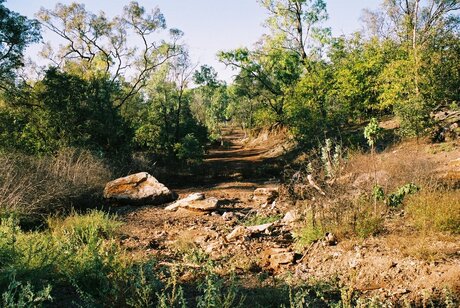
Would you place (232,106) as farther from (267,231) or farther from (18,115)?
(267,231)

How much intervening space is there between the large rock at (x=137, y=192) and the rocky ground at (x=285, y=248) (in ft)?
1.31

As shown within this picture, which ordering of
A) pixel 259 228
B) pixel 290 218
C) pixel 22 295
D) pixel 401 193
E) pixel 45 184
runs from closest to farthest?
pixel 22 295
pixel 401 193
pixel 259 228
pixel 290 218
pixel 45 184

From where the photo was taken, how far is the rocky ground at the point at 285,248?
13.7 feet

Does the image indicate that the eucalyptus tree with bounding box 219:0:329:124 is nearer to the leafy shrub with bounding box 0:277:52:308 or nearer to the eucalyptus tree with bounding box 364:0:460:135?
the eucalyptus tree with bounding box 364:0:460:135

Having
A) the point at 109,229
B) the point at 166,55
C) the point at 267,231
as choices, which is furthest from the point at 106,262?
the point at 166,55

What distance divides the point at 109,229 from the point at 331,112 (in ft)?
44.8

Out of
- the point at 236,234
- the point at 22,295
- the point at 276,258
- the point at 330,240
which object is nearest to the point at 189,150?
the point at 236,234

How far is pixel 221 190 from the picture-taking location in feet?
41.6

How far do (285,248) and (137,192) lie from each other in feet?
18.7

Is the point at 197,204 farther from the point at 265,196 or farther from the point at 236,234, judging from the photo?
the point at 236,234

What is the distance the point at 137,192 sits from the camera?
33.8 ft

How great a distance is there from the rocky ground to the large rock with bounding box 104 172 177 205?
0.40 meters

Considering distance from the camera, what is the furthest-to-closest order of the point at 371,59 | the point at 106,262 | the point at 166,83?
the point at 166,83 < the point at 371,59 < the point at 106,262

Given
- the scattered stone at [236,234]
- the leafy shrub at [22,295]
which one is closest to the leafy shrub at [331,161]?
the scattered stone at [236,234]
